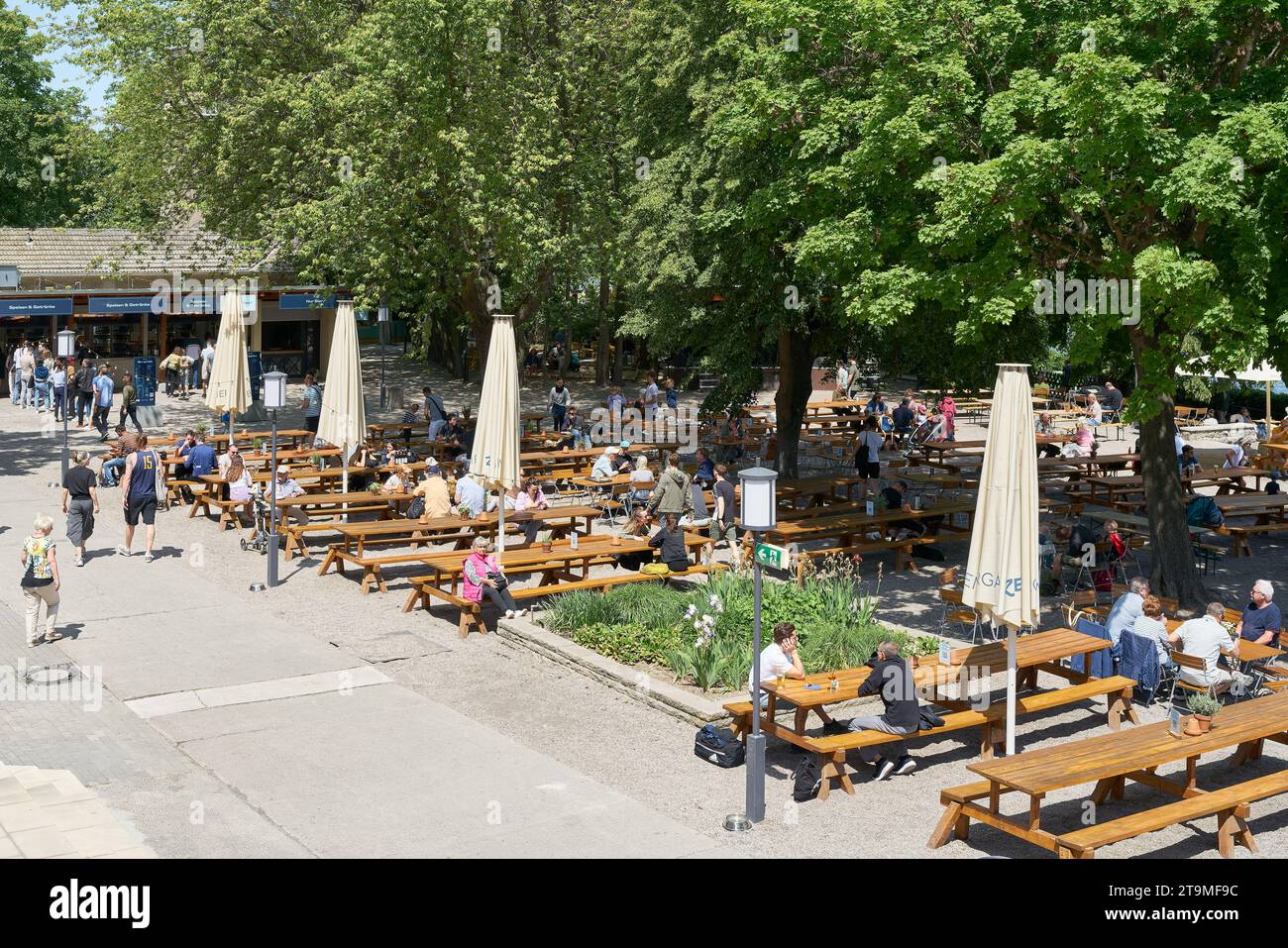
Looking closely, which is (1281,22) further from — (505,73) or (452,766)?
(505,73)

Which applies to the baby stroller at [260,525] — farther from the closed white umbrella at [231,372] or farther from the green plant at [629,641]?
the green plant at [629,641]

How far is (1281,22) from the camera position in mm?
15836

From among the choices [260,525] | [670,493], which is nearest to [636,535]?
Result: [670,493]

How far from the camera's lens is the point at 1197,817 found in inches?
415

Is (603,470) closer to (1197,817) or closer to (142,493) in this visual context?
(142,493)

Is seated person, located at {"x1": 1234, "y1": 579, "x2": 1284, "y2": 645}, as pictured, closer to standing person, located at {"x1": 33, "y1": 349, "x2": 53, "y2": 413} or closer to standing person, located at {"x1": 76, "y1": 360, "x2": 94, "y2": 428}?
standing person, located at {"x1": 76, "y1": 360, "x2": 94, "y2": 428}

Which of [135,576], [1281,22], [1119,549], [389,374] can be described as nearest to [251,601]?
[135,576]

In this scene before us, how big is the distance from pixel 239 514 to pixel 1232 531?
15763mm

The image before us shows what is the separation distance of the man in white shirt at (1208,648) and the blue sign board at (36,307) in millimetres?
31886

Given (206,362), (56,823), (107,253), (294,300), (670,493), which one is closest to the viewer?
(56,823)

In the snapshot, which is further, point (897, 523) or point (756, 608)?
point (897, 523)

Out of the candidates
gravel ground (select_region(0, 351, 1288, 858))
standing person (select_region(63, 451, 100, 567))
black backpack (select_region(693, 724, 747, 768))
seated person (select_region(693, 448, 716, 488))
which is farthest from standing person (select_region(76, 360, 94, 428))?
black backpack (select_region(693, 724, 747, 768))

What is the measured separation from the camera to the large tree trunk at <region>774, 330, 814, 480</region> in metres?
27.6

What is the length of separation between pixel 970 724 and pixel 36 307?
31.9 metres
